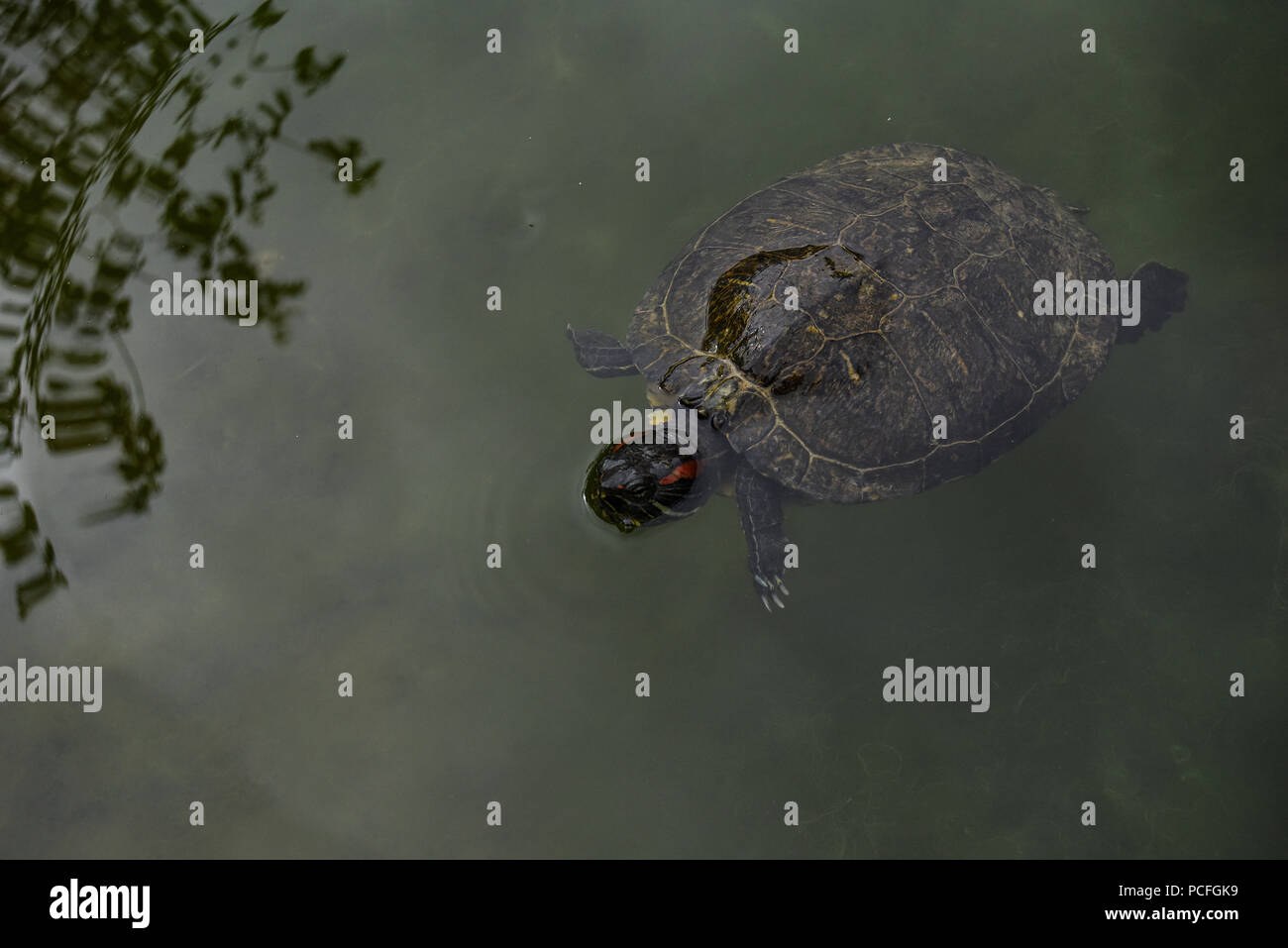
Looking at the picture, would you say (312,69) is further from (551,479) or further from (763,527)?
(763,527)

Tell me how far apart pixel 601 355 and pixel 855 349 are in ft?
4.64

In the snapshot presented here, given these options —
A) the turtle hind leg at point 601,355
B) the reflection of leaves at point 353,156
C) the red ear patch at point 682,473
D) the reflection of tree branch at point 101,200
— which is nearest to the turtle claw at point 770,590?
the red ear patch at point 682,473

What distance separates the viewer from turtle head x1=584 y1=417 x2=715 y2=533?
404cm

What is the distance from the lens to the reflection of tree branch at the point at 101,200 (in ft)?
15.4

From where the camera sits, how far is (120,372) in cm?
475

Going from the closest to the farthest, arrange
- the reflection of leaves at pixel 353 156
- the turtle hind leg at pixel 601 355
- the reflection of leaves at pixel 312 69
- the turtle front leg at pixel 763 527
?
1. the turtle front leg at pixel 763 527
2. the turtle hind leg at pixel 601 355
3. the reflection of leaves at pixel 353 156
4. the reflection of leaves at pixel 312 69

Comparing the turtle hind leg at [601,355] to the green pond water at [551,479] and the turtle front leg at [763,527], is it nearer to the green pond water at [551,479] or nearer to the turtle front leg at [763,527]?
the green pond water at [551,479]

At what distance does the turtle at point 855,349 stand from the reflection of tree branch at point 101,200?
2.28 meters

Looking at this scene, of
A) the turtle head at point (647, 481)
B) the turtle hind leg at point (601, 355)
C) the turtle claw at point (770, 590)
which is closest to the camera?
the turtle head at point (647, 481)

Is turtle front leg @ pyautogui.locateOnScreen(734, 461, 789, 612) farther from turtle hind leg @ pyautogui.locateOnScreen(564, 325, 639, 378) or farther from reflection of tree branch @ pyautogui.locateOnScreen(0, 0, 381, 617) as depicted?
reflection of tree branch @ pyautogui.locateOnScreen(0, 0, 381, 617)

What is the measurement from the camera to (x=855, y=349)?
393 cm

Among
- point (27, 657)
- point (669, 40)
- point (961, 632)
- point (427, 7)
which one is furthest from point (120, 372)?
point (961, 632)

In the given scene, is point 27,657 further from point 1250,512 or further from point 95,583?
point 1250,512

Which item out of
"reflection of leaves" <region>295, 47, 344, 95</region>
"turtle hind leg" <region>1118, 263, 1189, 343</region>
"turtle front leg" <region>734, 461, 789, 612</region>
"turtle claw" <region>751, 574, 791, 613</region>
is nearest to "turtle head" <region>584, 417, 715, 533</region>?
"turtle front leg" <region>734, 461, 789, 612</region>
